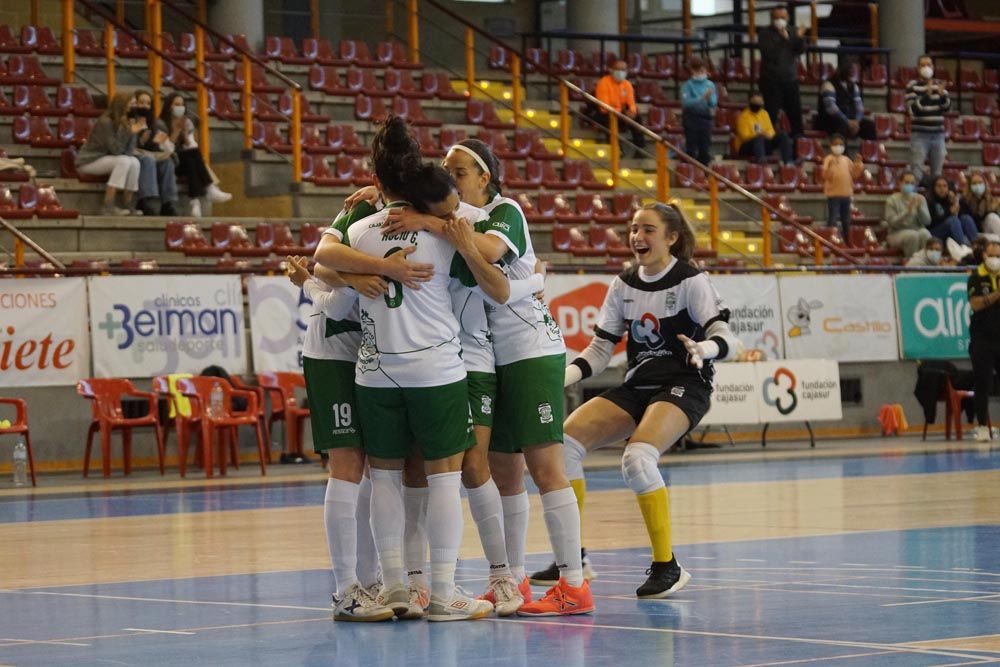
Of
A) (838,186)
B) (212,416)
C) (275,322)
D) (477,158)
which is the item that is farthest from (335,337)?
(838,186)

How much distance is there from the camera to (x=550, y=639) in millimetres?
6574

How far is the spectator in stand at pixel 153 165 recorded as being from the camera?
70.7 ft

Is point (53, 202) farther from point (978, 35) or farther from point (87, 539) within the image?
point (978, 35)

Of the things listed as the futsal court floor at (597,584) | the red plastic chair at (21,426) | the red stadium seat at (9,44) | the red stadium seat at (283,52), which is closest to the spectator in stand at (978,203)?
the red stadium seat at (283,52)

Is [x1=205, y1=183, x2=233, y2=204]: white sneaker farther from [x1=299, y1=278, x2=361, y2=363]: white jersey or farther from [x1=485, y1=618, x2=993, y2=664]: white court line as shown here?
[x1=485, y1=618, x2=993, y2=664]: white court line

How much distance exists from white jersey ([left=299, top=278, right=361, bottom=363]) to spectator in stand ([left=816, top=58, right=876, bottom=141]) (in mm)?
24521

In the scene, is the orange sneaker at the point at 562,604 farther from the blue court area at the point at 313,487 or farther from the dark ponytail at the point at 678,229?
the blue court area at the point at 313,487

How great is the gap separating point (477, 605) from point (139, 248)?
14671mm

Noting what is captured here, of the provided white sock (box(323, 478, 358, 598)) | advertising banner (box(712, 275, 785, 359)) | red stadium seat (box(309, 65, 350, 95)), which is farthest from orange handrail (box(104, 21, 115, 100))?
white sock (box(323, 478, 358, 598))

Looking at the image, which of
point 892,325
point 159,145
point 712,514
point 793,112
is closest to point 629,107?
point 793,112

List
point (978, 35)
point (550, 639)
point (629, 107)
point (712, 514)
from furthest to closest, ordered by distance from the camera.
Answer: point (978, 35)
point (629, 107)
point (712, 514)
point (550, 639)

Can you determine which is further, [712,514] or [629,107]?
[629,107]

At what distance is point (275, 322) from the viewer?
19.0m

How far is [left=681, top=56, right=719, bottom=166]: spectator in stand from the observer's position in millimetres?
27125
